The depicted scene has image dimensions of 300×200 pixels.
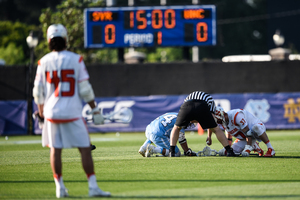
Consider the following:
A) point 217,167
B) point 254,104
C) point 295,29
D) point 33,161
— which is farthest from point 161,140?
point 295,29

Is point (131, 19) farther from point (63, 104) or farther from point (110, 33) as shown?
point (63, 104)

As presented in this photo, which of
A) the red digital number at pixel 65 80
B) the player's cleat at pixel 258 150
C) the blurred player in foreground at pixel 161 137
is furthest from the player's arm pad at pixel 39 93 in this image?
the player's cleat at pixel 258 150

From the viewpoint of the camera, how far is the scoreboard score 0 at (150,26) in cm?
1945

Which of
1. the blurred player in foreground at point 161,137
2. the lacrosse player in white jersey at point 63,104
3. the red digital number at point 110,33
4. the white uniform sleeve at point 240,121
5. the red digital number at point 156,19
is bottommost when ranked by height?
the blurred player in foreground at point 161,137

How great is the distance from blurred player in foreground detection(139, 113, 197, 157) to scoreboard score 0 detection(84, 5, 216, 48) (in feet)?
32.8

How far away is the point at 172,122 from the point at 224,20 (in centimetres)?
4567

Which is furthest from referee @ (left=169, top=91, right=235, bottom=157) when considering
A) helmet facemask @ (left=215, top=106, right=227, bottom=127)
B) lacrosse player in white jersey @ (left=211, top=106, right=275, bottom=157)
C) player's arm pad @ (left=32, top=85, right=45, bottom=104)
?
player's arm pad @ (left=32, top=85, right=45, bottom=104)

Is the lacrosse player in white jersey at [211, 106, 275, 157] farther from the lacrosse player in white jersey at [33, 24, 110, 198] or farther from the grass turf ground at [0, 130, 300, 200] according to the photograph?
the lacrosse player in white jersey at [33, 24, 110, 198]

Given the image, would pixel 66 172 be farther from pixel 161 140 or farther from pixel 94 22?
pixel 94 22

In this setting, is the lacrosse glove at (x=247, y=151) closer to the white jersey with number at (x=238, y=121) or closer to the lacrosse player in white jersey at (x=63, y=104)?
the white jersey with number at (x=238, y=121)

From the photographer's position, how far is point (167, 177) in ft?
23.6

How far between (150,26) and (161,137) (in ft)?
33.9

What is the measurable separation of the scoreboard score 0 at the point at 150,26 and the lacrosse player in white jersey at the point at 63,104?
1379 cm

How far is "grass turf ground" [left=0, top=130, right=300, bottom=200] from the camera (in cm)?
591
